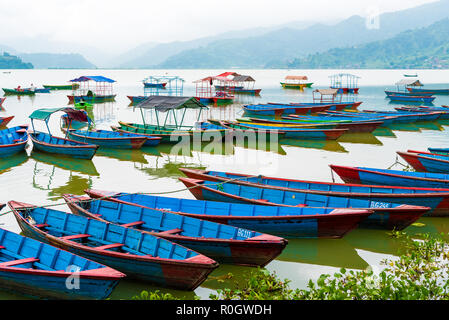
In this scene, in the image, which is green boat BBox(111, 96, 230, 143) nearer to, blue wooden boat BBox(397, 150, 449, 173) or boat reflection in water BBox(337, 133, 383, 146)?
boat reflection in water BBox(337, 133, 383, 146)

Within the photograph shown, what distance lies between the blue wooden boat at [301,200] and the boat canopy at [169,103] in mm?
11032

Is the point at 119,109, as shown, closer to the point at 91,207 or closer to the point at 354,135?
the point at 354,135

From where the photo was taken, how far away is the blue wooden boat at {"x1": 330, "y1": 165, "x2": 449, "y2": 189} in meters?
15.1

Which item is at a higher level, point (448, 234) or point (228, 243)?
point (228, 243)

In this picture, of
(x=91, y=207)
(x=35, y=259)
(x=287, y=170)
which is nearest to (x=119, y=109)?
(x=287, y=170)

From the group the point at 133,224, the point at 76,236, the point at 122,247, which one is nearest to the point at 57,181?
the point at 133,224

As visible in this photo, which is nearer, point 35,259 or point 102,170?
point 35,259

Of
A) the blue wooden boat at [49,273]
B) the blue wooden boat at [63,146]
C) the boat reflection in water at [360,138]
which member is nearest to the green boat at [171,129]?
the blue wooden boat at [63,146]

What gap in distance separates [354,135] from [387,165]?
9432mm

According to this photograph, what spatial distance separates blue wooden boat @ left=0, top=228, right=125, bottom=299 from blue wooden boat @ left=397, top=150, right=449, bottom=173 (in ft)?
47.3

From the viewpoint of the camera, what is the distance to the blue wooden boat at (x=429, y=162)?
17.7 m

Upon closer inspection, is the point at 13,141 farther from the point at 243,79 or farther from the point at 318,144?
the point at 243,79

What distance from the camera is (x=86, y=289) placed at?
27.2 ft

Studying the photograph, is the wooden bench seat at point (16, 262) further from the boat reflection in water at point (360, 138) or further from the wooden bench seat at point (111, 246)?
the boat reflection in water at point (360, 138)
